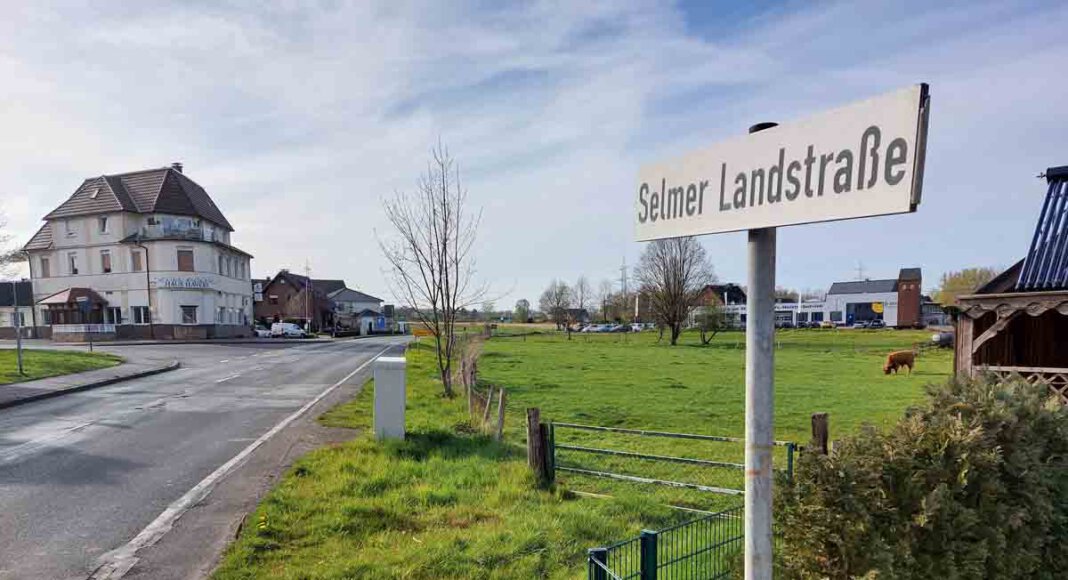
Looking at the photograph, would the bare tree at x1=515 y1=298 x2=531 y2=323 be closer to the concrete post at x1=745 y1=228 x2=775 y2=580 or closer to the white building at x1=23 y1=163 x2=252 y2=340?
the white building at x1=23 y1=163 x2=252 y2=340

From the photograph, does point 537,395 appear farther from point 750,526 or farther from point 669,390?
point 750,526

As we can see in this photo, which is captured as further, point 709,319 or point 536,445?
point 709,319

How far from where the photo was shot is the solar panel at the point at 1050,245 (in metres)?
8.95

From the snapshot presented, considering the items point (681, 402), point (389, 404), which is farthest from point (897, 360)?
point (389, 404)

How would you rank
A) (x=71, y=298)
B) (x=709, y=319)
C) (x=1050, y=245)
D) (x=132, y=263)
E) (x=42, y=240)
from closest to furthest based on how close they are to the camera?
1. (x=1050, y=245)
2. (x=71, y=298)
3. (x=132, y=263)
4. (x=42, y=240)
5. (x=709, y=319)

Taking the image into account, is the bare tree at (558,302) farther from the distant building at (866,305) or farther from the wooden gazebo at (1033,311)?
the wooden gazebo at (1033,311)

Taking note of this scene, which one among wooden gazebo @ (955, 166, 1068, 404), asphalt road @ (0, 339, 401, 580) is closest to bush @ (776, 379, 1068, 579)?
asphalt road @ (0, 339, 401, 580)

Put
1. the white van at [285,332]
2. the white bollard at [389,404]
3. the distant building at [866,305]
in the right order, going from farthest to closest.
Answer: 1. the distant building at [866,305]
2. the white van at [285,332]
3. the white bollard at [389,404]

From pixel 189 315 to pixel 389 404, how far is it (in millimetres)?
43621

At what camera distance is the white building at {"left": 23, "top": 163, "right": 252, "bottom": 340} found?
43.4m

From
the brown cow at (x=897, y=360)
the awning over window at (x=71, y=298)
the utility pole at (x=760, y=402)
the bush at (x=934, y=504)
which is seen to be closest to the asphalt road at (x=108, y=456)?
the utility pole at (x=760, y=402)

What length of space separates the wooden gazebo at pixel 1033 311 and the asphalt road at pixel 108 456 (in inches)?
423

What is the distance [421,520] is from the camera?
537 centimetres

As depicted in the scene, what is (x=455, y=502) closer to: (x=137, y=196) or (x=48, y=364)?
(x=48, y=364)
